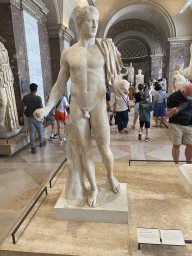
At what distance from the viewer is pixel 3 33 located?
546cm

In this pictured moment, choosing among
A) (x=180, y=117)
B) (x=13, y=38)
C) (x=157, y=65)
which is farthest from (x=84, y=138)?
(x=157, y=65)

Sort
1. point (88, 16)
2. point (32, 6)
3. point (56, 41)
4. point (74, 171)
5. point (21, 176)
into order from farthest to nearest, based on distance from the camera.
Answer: point (56, 41)
point (32, 6)
point (21, 176)
point (74, 171)
point (88, 16)

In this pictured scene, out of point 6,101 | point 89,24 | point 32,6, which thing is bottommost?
point 6,101

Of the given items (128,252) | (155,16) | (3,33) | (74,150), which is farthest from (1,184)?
(155,16)

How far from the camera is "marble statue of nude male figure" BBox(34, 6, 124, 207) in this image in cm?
196

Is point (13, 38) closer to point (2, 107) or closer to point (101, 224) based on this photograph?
point (2, 107)

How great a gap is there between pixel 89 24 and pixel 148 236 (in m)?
1.93

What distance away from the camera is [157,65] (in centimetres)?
1822

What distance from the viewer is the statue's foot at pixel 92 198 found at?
2.14m

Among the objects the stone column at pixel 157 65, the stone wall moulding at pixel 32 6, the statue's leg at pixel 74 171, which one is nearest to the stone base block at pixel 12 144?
the statue's leg at pixel 74 171

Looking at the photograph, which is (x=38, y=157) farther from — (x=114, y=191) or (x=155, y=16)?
(x=155, y=16)

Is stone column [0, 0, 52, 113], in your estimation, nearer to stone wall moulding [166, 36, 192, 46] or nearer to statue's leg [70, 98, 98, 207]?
statue's leg [70, 98, 98, 207]

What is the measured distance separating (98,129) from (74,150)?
1.20 feet

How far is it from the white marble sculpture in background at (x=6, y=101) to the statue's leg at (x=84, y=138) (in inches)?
141
